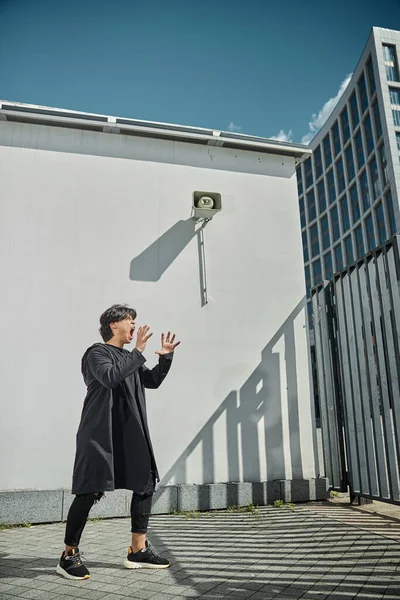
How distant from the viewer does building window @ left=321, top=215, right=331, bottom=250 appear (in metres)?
51.7

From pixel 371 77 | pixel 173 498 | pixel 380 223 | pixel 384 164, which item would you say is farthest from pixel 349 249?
pixel 173 498

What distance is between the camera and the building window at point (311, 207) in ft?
180

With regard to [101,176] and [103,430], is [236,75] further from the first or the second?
[103,430]

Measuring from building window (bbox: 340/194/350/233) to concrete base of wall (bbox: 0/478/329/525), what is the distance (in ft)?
148

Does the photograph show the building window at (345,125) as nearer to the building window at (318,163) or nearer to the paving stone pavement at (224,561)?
the building window at (318,163)

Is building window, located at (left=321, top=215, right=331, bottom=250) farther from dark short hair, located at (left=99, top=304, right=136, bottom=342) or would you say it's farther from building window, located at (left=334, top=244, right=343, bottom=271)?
dark short hair, located at (left=99, top=304, right=136, bottom=342)

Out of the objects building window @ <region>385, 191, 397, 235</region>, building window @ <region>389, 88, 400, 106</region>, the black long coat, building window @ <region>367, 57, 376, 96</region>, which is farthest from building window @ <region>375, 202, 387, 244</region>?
the black long coat

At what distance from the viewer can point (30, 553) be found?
377cm

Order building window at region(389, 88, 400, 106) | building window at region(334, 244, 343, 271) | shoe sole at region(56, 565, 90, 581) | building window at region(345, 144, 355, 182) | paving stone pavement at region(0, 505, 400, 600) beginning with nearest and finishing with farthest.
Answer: paving stone pavement at region(0, 505, 400, 600) < shoe sole at region(56, 565, 90, 581) < building window at region(389, 88, 400, 106) < building window at region(345, 144, 355, 182) < building window at region(334, 244, 343, 271)

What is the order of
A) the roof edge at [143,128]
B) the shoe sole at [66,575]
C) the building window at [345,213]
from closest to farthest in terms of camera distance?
the shoe sole at [66,575]
the roof edge at [143,128]
the building window at [345,213]

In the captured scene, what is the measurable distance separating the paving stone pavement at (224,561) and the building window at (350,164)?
47186 mm

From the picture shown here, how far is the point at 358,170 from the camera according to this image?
4488cm

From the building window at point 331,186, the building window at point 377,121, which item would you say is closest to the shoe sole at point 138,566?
the building window at point 377,121

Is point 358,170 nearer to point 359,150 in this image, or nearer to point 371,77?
point 359,150
